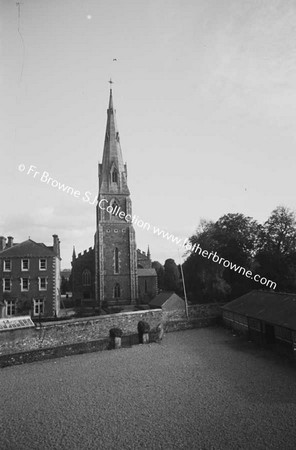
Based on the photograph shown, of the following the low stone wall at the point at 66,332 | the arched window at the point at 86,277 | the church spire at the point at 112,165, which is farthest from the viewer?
the church spire at the point at 112,165

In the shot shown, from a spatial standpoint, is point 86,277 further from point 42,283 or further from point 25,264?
point 25,264

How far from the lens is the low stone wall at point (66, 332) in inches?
726

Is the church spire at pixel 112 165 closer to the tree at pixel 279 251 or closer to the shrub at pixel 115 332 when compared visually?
the tree at pixel 279 251

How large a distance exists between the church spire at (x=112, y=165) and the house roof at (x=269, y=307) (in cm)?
2816

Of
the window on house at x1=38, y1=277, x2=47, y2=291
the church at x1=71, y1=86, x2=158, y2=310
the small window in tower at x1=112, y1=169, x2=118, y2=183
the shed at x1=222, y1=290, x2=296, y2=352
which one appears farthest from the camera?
the small window in tower at x1=112, y1=169, x2=118, y2=183

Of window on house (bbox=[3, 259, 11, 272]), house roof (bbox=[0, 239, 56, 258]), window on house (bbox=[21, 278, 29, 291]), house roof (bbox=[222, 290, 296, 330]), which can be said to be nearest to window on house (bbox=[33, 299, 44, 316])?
window on house (bbox=[21, 278, 29, 291])

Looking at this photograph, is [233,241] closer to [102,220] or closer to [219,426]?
[102,220]

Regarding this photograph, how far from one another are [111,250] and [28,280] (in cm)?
1448

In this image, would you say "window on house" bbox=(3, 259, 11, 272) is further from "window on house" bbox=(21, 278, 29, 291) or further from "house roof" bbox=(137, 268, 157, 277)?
"house roof" bbox=(137, 268, 157, 277)

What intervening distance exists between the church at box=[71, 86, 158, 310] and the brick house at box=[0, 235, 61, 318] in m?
9.77

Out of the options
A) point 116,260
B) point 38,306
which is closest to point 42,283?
point 38,306

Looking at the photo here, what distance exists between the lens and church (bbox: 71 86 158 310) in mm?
42781

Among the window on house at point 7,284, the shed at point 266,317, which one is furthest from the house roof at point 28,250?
the shed at point 266,317

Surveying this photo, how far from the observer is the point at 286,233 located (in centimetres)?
3569
